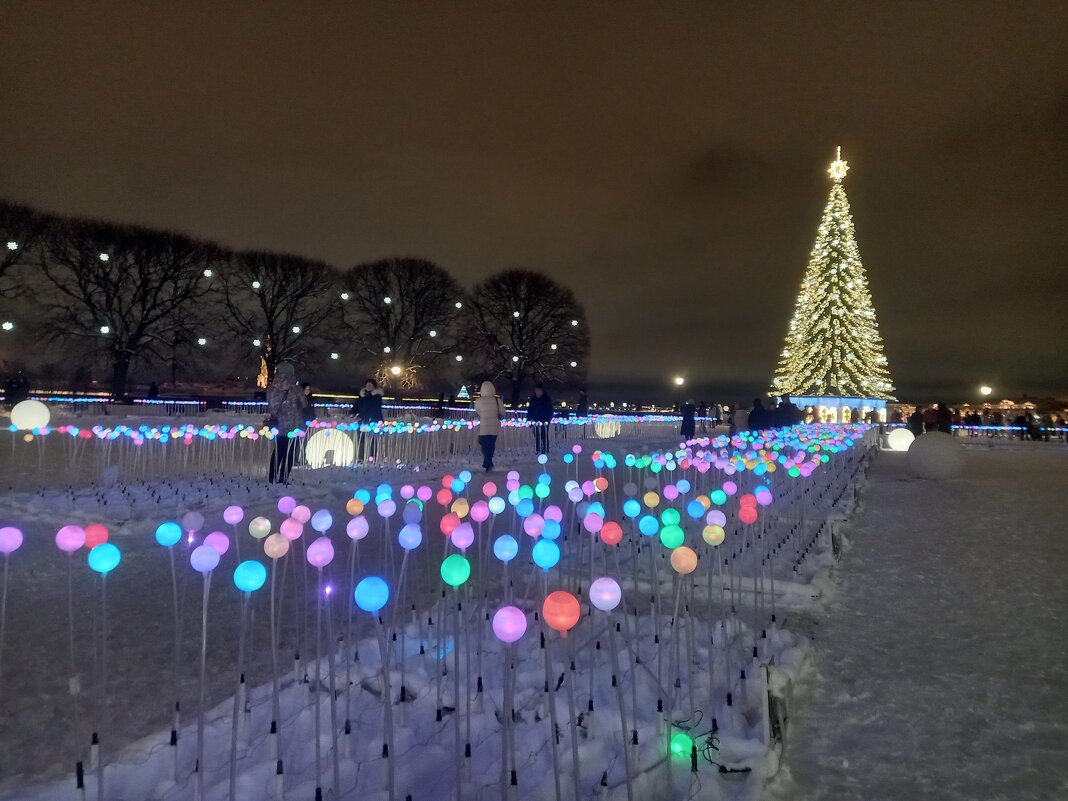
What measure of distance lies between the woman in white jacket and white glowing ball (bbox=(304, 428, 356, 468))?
285 cm

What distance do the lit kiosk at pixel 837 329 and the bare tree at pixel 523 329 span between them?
1417 cm

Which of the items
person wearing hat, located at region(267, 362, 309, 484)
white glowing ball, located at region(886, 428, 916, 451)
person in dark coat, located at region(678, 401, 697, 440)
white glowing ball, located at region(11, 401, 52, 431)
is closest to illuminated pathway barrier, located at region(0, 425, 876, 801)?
person wearing hat, located at region(267, 362, 309, 484)

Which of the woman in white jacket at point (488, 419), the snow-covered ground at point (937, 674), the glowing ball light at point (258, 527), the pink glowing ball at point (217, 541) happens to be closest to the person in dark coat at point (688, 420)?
the woman in white jacket at point (488, 419)

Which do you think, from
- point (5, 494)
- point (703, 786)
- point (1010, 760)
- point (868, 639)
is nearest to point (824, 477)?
point (868, 639)

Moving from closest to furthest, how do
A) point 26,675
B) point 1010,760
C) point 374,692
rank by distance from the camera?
point 1010,760 < point 374,692 < point 26,675

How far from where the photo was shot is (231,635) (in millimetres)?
4215

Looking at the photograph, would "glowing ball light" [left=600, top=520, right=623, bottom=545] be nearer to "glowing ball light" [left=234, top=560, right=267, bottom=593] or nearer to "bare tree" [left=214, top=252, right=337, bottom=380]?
"glowing ball light" [left=234, top=560, right=267, bottom=593]

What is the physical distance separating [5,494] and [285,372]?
4109mm

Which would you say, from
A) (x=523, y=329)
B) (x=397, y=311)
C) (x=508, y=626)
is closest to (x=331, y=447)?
(x=508, y=626)

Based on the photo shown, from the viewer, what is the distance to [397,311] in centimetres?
3728

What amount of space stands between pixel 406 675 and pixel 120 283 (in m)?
31.9

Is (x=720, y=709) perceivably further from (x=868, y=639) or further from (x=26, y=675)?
(x=26, y=675)

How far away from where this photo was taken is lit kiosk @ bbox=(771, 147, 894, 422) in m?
33.8

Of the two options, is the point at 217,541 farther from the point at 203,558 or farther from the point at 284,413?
the point at 284,413
